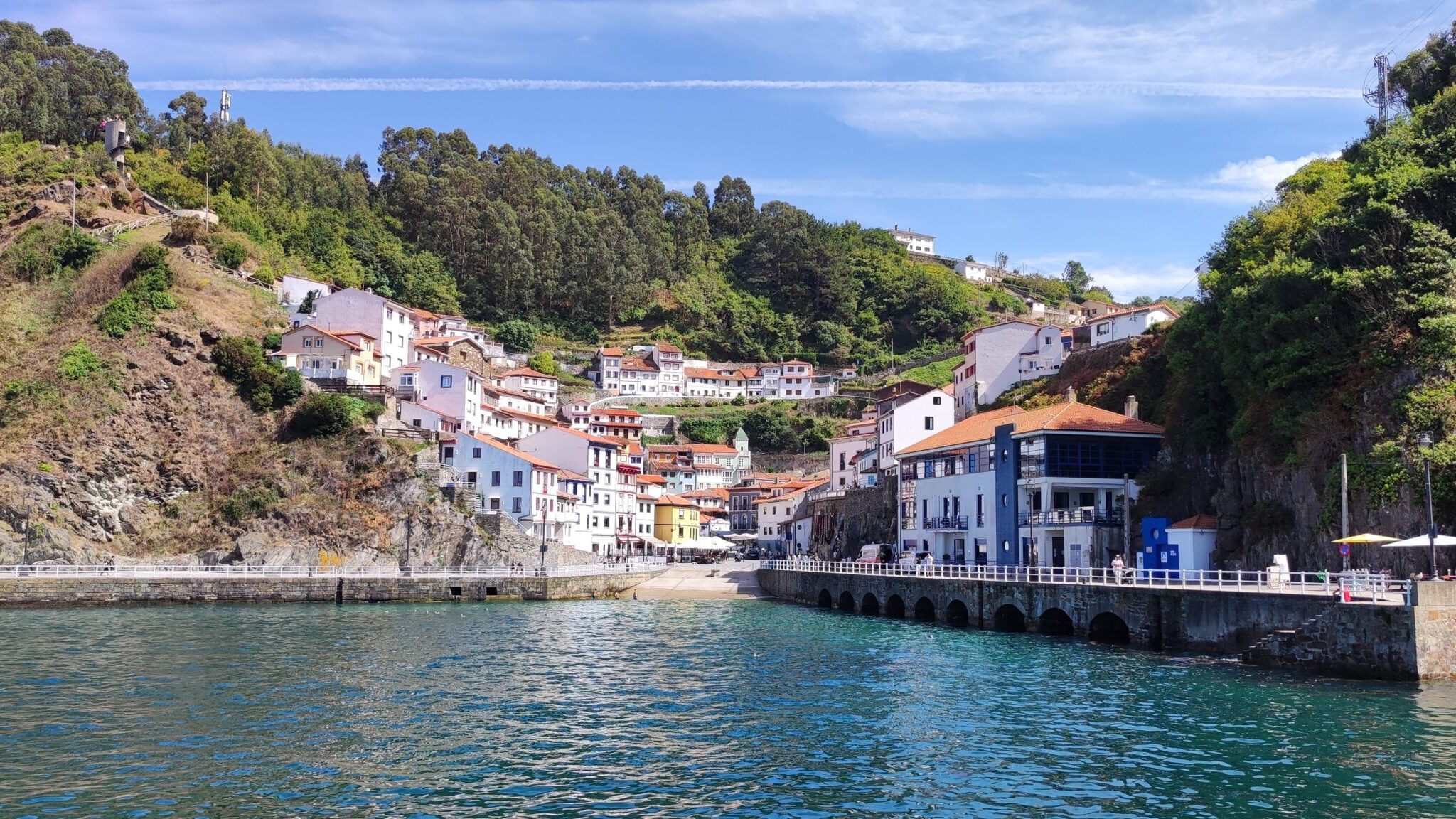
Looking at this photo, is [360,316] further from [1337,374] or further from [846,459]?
[1337,374]

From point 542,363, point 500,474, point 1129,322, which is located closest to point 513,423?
point 500,474

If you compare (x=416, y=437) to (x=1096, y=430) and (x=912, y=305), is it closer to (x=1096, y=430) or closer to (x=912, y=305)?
(x=1096, y=430)

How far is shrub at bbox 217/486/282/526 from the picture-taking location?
75.6 meters

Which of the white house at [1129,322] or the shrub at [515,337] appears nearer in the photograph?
the white house at [1129,322]

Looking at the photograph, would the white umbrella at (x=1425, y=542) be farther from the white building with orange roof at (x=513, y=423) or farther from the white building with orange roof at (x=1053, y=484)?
the white building with orange roof at (x=513, y=423)

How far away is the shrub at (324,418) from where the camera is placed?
81.5m

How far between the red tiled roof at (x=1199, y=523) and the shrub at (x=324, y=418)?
58.1 m

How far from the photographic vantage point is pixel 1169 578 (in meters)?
46.0

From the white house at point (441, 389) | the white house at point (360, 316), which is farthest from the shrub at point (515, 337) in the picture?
the white house at point (441, 389)

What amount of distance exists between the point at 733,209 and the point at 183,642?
529 feet

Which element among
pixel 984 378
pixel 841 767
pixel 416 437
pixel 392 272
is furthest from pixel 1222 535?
pixel 392 272

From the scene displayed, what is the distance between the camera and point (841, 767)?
23062 millimetres

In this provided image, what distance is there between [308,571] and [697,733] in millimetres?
50756

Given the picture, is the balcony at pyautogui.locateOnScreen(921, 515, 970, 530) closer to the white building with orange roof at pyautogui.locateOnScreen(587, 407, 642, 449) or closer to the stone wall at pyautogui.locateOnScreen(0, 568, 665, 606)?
the stone wall at pyautogui.locateOnScreen(0, 568, 665, 606)
